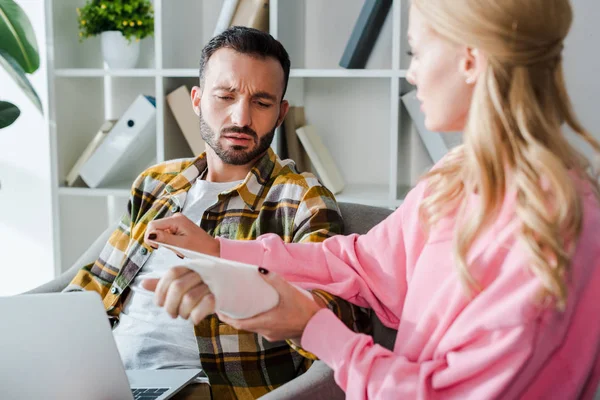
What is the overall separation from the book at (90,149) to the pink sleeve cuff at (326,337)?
1.73m

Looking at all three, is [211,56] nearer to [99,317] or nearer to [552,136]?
[99,317]

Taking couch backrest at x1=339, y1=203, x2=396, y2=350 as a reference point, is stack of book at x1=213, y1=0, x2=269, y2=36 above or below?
above

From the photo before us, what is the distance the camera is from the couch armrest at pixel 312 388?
Answer: 1058 mm

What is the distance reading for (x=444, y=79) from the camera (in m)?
0.90

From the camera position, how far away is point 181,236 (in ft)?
3.94

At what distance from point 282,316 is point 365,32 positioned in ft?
4.73

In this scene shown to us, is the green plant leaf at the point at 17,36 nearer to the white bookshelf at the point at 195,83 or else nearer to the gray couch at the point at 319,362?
the white bookshelf at the point at 195,83

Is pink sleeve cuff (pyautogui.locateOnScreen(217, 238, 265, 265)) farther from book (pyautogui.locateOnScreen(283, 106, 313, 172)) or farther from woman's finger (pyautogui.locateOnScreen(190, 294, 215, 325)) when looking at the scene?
book (pyautogui.locateOnScreen(283, 106, 313, 172))

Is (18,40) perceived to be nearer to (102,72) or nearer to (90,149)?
(102,72)

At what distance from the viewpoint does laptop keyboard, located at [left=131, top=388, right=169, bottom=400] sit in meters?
1.12

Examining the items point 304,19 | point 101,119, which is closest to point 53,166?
point 101,119

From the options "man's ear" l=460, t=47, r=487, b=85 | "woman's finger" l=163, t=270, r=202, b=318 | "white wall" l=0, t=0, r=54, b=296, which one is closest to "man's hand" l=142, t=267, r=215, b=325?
"woman's finger" l=163, t=270, r=202, b=318

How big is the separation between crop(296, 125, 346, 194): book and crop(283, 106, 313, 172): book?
2 centimetres

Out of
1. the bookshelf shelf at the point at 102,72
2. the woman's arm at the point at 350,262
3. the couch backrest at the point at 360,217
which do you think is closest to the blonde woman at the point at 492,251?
the woman's arm at the point at 350,262
